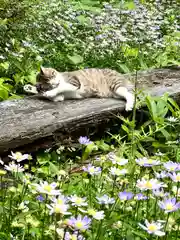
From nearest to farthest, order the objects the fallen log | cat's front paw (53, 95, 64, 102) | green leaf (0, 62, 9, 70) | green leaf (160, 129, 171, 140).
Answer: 1. the fallen log
2. green leaf (160, 129, 171, 140)
3. cat's front paw (53, 95, 64, 102)
4. green leaf (0, 62, 9, 70)

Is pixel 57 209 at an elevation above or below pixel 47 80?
above

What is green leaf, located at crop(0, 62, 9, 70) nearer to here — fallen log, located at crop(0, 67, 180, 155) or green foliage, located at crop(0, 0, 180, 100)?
green foliage, located at crop(0, 0, 180, 100)

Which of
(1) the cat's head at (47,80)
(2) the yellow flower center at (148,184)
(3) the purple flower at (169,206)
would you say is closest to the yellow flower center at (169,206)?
(3) the purple flower at (169,206)

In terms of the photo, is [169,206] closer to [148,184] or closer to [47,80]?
[148,184]

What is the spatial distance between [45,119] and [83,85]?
85 cm

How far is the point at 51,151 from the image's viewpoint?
4375 mm

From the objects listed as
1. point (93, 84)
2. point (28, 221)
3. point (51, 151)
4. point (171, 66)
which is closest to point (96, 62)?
point (171, 66)

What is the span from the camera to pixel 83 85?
5.03 meters

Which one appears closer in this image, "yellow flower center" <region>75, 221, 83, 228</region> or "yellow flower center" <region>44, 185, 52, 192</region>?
"yellow flower center" <region>75, 221, 83, 228</region>

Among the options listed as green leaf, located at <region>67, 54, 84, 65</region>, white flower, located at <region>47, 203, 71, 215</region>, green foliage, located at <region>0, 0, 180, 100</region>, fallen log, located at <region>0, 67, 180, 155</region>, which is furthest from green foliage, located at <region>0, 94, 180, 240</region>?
green leaf, located at <region>67, 54, 84, 65</region>

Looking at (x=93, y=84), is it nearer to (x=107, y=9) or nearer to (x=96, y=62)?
(x=96, y=62)

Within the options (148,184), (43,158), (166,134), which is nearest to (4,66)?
(43,158)

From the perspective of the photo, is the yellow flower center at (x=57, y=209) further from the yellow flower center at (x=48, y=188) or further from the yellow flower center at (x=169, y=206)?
the yellow flower center at (x=169, y=206)

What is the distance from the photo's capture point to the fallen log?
4078mm
